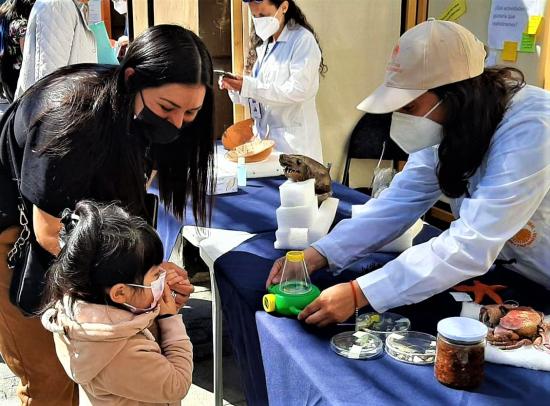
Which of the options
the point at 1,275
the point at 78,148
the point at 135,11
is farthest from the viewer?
the point at 135,11

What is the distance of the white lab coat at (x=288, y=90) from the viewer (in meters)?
3.04

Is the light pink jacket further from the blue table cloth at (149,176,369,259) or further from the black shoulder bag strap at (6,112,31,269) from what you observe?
the blue table cloth at (149,176,369,259)

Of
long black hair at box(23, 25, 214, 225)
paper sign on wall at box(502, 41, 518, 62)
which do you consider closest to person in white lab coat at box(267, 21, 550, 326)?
long black hair at box(23, 25, 214, 225)

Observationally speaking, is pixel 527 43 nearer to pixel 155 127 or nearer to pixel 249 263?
pixel 249 263

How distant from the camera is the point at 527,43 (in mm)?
3246

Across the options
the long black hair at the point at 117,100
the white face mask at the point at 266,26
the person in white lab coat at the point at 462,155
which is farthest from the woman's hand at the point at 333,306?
the white face mask at the point at 266,26

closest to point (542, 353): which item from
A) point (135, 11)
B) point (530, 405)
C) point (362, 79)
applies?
point (530, 405)

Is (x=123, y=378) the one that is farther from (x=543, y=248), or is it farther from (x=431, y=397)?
(x=543, y=248)

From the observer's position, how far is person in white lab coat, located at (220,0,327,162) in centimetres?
304

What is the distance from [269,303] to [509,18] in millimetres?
2713

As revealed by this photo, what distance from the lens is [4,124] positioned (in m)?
1.45

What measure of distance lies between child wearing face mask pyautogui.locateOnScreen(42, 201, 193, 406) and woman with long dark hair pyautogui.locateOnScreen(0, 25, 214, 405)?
0.31ft

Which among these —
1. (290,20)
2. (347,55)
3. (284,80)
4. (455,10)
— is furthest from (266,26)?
(455,10)

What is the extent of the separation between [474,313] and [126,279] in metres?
0.75
